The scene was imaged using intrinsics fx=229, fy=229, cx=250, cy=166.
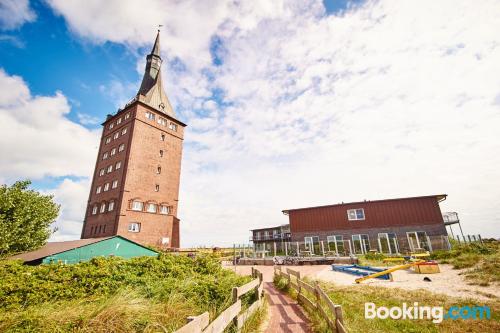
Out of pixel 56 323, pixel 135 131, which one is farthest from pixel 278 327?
pixel 135 131

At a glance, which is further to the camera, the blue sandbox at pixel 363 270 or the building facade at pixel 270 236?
the building facade at pixel 270 236

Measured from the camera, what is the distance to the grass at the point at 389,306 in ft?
19.7

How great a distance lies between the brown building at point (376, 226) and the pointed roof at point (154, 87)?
28668mm

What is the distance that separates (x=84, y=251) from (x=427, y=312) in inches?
800

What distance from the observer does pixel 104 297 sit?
7.08m

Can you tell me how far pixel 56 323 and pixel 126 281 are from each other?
3990 mm

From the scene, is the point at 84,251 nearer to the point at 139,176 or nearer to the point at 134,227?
the point at 134,227

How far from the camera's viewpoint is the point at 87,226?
33062mm

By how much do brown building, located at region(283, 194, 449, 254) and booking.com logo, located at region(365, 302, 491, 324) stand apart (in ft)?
68.9

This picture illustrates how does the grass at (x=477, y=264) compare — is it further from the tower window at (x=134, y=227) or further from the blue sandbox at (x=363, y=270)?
the tower window at (x=134, y=227)

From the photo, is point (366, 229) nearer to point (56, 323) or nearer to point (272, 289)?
point (272, 289)

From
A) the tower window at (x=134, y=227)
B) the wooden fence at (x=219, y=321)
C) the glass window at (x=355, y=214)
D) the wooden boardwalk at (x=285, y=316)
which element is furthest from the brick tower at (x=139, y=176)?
the wooden fence at (x=219, y=321)

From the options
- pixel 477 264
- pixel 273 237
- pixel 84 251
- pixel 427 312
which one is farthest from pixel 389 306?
pixel 273 237

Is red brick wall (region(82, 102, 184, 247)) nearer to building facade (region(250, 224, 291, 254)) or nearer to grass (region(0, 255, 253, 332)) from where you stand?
building facade (region(250, 224, 291, 254))
